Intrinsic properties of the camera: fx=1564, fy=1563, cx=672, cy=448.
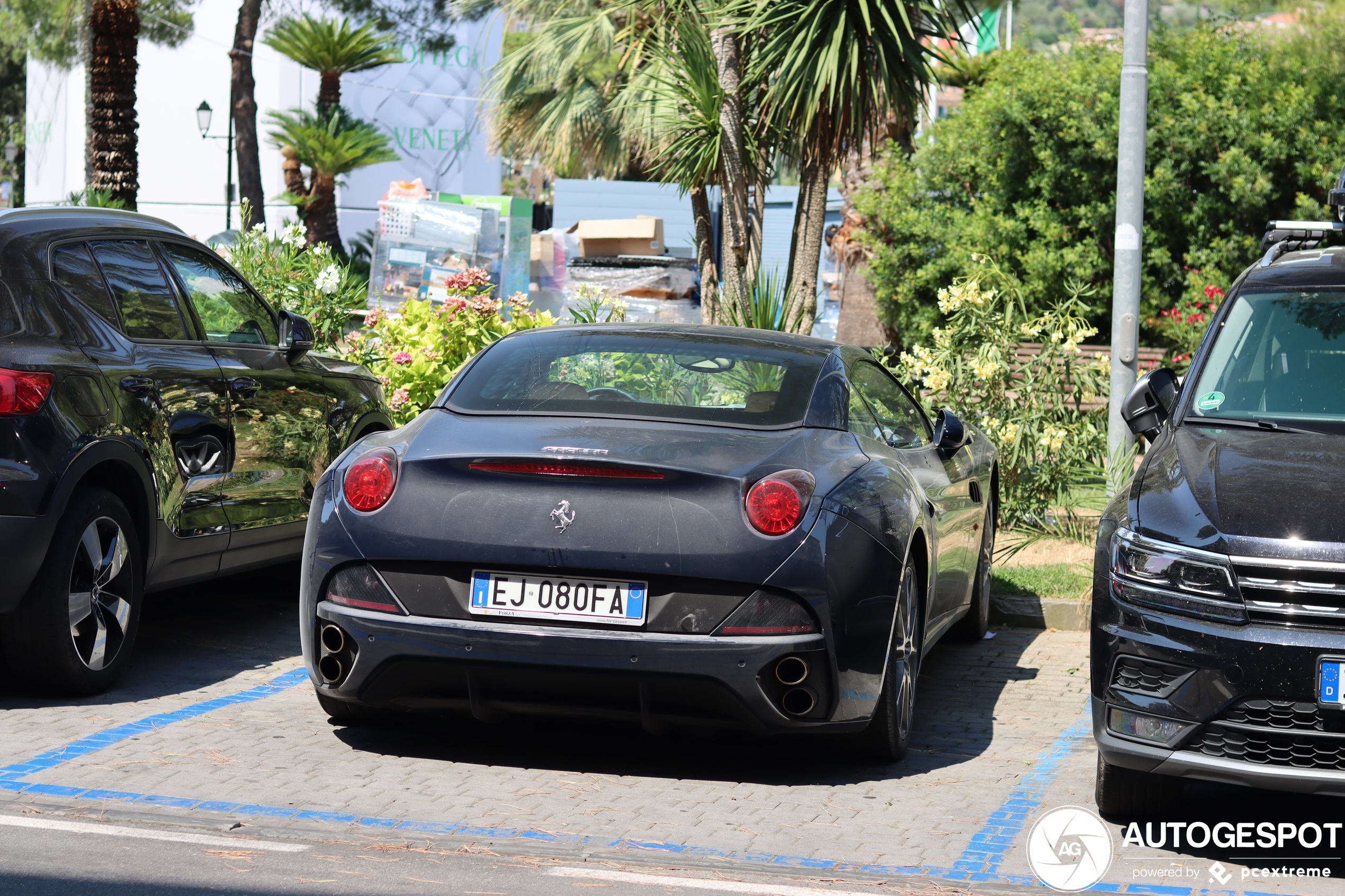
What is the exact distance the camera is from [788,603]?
4.64m

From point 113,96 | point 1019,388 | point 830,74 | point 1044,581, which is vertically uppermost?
point 113,96

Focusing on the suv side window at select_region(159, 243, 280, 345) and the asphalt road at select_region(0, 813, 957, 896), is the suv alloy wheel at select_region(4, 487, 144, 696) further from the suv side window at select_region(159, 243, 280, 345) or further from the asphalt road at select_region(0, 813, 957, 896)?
the asphalt road at select_region(0, 813, 957, 896)

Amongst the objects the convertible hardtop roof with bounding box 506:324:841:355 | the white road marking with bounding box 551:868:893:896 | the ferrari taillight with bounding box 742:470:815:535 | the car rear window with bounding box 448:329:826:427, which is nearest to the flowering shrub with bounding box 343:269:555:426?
the convertible hardtop roof with bounding box 506:324:841:355

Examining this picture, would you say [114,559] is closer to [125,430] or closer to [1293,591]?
[125,430]

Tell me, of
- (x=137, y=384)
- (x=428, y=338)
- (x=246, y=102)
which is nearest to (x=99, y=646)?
(x=137, y=384)

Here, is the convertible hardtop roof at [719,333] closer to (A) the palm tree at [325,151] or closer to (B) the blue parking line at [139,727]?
(B) the blue parking line at [139,727]

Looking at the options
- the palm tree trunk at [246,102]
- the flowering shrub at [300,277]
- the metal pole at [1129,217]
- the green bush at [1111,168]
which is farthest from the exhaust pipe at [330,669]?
the palm tree trunk at [246,102]

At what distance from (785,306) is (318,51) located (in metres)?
25.7

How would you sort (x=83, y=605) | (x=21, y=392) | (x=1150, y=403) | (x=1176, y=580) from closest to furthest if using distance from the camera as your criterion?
1. (x=1176, y=580)
2. (x=21, y=392)
3. (x=1150, y=403)
4. (x=83, y=605)

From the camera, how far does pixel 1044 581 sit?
8.41 metres

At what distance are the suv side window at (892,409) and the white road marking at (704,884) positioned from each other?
223cm

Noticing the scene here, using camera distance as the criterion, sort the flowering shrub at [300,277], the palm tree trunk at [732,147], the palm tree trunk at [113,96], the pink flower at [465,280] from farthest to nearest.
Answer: the palm tree trunk at [113,96], the palm tree trunk at [732,147], the flowering shrub at [300,277], the pink flower at [465,280]

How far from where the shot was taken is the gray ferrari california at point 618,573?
15.1 ft

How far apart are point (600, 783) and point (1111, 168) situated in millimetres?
10795
